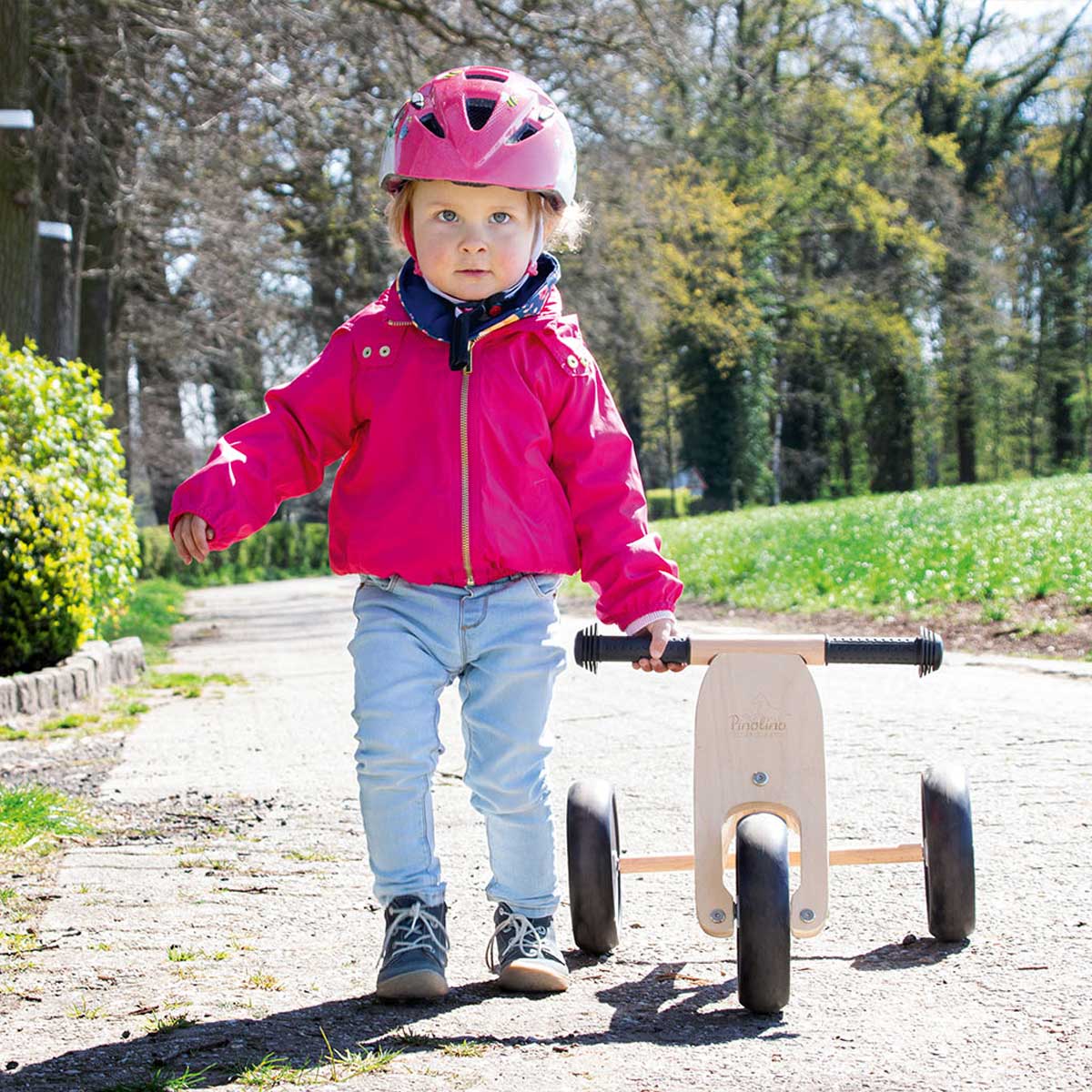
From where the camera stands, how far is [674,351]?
37562 mm

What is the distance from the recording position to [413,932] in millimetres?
2988

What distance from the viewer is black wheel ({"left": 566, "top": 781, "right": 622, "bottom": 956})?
10.6ft

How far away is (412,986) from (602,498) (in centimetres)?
106

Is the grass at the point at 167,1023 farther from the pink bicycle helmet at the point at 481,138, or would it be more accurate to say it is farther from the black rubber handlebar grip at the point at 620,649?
the pink bicycle helmet at the point at 481,138

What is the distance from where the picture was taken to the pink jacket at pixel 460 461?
121 inches

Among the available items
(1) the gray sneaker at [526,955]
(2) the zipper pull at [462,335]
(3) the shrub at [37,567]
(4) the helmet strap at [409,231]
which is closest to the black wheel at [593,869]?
(1) the gray sneaker at [526,955]

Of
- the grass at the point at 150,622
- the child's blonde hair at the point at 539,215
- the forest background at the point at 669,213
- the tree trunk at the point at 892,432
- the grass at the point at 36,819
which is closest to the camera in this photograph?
the child's blonde hair at the point at 539,215

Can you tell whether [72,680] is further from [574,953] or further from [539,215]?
[539,215]

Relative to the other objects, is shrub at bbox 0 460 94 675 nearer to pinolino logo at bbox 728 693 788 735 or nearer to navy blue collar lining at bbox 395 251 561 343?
navy blue collar lining at bbox 395 251 561 343

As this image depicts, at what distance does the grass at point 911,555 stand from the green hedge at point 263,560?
13155 millimetres

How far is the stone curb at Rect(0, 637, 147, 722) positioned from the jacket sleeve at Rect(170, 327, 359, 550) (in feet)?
14.4

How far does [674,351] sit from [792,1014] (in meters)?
35.3

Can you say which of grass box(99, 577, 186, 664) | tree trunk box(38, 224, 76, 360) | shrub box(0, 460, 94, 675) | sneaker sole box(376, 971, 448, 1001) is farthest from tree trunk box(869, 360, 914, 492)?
sneaker sole box(376, 971, 448, 1001)

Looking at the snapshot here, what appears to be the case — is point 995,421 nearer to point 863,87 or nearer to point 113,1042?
point 863,87
